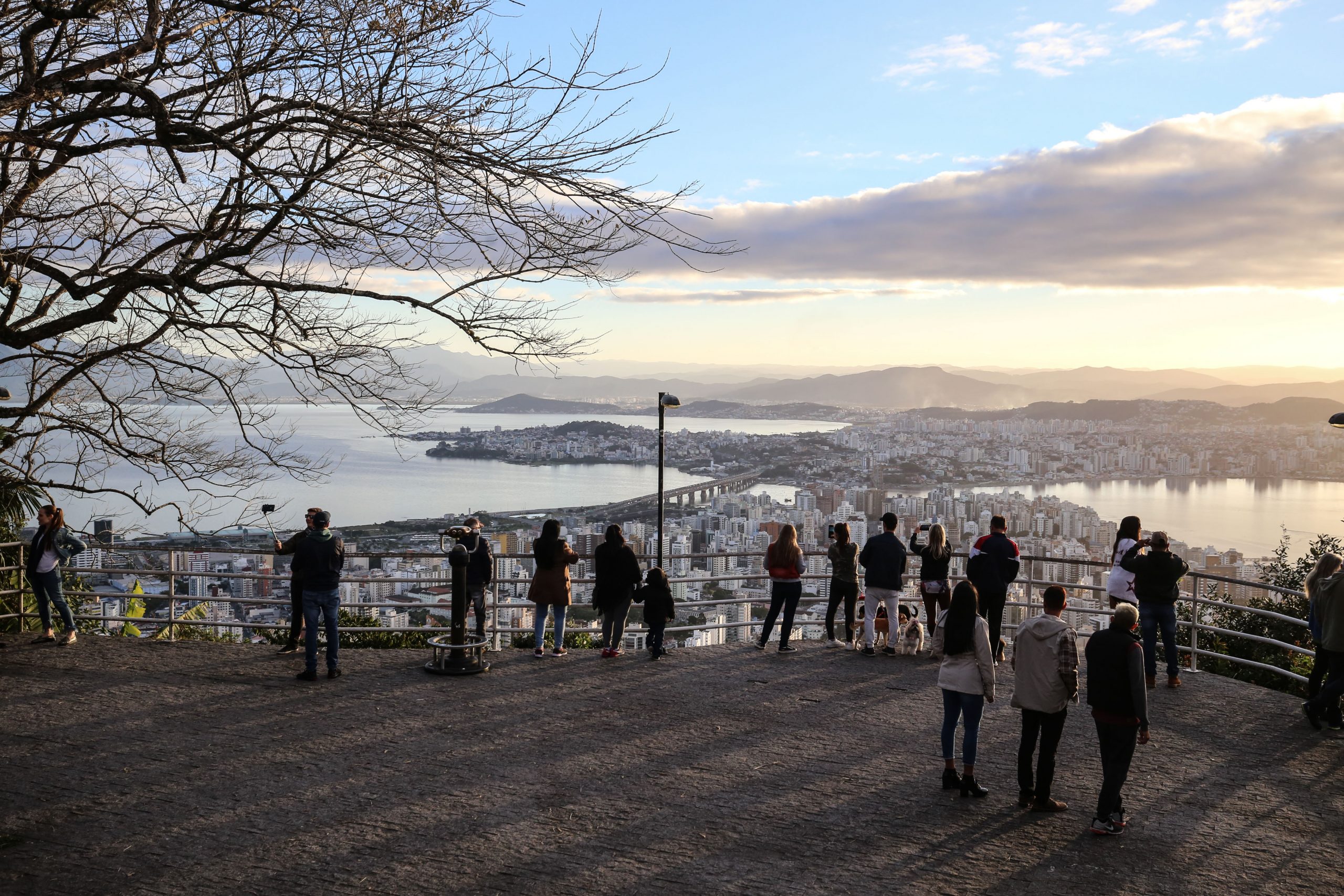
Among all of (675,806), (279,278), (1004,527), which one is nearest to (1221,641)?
(1004,527)

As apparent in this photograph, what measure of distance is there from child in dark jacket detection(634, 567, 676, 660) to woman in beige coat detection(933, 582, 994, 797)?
4.91 meters

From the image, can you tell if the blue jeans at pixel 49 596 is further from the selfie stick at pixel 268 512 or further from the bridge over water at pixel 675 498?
the bridge over water at pixel 675 498

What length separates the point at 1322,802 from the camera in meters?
7.19

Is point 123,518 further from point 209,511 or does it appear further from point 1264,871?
point 1264,871

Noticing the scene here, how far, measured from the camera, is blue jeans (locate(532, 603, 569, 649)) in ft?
39.2

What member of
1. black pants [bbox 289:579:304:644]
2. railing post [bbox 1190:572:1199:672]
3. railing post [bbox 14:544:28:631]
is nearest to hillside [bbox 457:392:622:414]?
railing post [bbox 14:544:28:631]

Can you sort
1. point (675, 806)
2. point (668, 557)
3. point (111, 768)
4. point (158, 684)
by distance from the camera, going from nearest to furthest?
point (675, 806)
point (111, 768)
point (158, 684)
point (668, 557)

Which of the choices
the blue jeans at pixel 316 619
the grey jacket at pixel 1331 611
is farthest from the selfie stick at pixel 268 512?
the grey jacket at pixel 1331 611

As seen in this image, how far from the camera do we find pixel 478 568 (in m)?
11.7

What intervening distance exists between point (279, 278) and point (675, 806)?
6115mm

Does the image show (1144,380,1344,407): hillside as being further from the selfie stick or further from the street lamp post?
the selfie stick

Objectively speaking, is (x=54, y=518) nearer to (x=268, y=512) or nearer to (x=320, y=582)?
(x=268, y=512)

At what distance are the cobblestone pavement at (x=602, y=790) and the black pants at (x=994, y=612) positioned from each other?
88 centimetres

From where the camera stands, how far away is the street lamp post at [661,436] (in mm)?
13633
